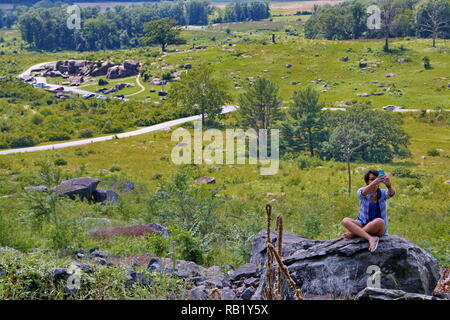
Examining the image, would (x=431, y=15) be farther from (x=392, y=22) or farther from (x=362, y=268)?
(x=362, y=268)

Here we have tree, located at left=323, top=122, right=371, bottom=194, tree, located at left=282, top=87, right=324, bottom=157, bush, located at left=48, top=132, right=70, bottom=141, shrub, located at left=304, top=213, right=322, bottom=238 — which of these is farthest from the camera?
bush, located at left=48, top=132, right=70, bottom=141

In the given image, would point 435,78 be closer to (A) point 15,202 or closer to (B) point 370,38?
(B) point 370,38

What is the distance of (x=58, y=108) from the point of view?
62.4 meters

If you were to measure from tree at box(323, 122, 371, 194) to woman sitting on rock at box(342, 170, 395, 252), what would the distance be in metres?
28.6

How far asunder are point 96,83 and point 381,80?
4924cm

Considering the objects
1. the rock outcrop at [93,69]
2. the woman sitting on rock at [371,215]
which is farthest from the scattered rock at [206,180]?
the rock outcrop at [93,69]

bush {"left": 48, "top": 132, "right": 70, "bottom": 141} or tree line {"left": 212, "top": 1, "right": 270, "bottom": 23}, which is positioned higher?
tree line {"left": 212, "top": 1, "right": 270, "bottom": 23}

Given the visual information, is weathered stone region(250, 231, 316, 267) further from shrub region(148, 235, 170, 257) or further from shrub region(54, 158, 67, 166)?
shrub region(54, 158, 67, 166)

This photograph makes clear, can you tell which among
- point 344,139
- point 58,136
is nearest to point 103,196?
point 344,139

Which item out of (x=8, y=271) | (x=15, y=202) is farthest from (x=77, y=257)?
(x=15, y=202)

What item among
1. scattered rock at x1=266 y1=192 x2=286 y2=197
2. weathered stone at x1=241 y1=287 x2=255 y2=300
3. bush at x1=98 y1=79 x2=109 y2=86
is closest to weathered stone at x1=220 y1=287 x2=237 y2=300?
weathered stone at x1=241 y1=287 x2=255 y2=300

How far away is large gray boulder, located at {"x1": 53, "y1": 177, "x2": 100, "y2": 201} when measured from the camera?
20.4 m

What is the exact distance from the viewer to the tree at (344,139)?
120 feet

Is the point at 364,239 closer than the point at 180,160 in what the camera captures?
Yes
